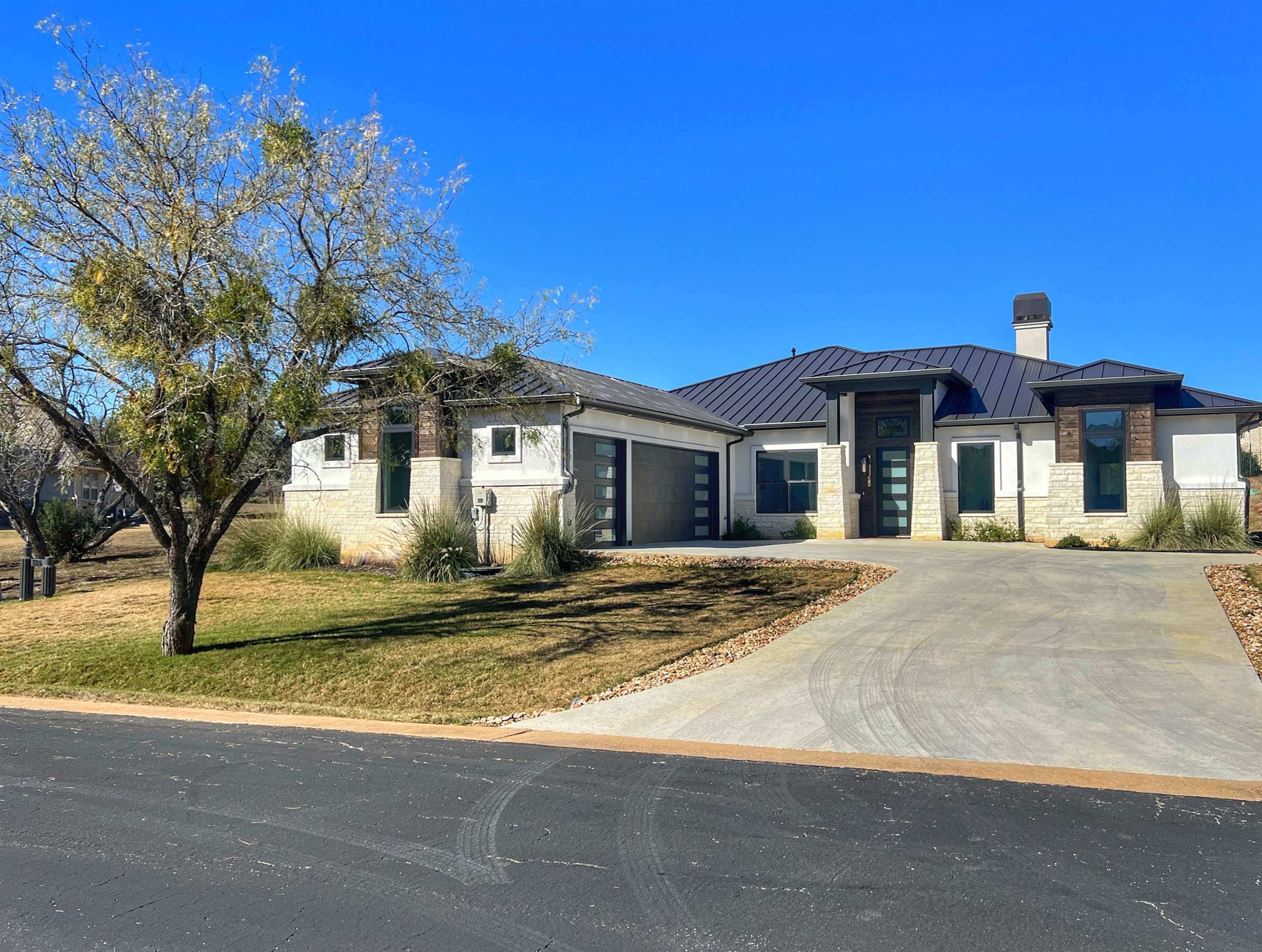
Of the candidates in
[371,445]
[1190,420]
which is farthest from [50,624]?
[1190,420]

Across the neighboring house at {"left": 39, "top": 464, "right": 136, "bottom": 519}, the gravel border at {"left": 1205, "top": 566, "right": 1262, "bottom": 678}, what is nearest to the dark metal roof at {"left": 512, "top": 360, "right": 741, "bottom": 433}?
the neighboring house at {"left": 39, "top": 464, "right": 136, "bottom": 519}

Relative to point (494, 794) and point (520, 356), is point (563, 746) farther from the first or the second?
point (520, 356)

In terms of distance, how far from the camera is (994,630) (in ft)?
37.9

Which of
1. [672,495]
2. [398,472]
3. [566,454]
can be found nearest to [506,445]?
[566,454]

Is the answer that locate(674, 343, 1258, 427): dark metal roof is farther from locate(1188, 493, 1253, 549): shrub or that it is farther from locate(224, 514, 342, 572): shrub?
locate(224, 514, 342, 572): shrub

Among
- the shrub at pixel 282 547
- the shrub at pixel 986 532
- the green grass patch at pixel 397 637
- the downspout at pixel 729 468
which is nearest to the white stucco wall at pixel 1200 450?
the shrub at pixel 986 532

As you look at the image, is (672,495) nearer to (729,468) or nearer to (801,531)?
(729,468)

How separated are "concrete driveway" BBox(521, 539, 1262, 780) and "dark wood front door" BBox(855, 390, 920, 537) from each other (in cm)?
956

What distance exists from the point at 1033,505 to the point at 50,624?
1963 centimetres

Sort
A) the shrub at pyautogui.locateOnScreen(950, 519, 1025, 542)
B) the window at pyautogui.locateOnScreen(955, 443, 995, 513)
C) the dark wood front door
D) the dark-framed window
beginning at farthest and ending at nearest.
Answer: the dark wood front door < the window at pyautogui.locateOnScreen(955, 443, 995, 513) < the shrub at pyautogui.locateOnScreen(950, 519, 1025, 542) < the dark-framed window

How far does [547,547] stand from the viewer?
17.1 meters

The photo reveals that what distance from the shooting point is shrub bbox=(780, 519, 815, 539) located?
2409 centimetres

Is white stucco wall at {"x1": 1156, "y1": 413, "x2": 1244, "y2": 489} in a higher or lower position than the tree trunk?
higher

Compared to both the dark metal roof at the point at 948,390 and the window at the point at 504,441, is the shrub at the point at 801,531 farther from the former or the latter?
the window at the point at 504,441
